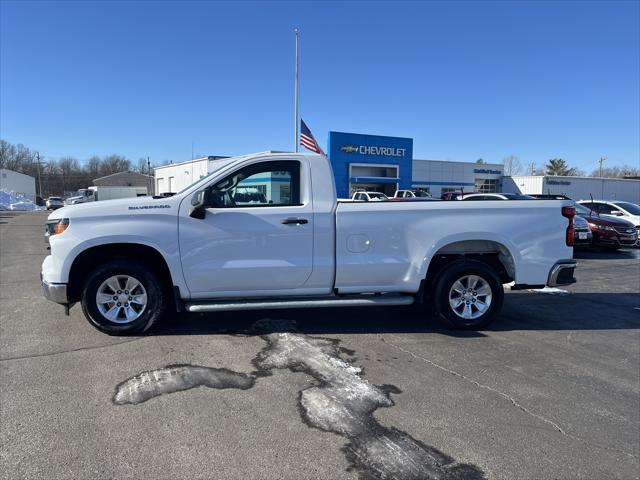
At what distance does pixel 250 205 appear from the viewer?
5.46 m

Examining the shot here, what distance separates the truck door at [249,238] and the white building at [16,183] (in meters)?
90.9

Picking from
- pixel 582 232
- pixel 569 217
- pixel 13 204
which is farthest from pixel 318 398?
pixel 13 204

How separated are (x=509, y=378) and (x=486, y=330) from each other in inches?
61.7

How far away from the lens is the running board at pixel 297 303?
5.31 metres

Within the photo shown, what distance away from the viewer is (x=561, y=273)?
5.90 m

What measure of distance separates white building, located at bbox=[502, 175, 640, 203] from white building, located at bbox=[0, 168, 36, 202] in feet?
263

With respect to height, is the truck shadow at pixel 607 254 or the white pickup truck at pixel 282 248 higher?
the white pickup truck at pixel 282 248

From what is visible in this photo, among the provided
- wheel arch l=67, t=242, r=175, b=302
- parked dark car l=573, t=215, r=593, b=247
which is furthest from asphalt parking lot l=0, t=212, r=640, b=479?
parked dark car l=573, t=215, r=593, b=247

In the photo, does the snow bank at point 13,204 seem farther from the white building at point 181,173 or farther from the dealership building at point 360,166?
the dealership building at point 360,166

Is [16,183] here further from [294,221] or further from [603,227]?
[294,221]

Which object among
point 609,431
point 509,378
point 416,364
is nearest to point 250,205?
point 416,364

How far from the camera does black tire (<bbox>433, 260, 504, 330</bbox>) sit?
19.0ft

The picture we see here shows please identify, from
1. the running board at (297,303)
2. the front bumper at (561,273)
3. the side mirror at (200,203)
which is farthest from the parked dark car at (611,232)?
the side mirror at (200,203)

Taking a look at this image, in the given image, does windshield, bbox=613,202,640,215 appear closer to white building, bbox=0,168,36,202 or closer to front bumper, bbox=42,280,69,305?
front bumper, bbox=42,280,69,305
